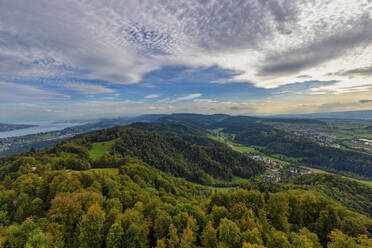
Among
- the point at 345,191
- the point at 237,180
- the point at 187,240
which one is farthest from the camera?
the point at 237,180

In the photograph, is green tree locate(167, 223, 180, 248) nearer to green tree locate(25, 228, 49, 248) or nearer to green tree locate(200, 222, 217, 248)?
green tree locate(200, 222, 217, 248)

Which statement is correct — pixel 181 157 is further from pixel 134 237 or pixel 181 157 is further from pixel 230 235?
pixel 230 235

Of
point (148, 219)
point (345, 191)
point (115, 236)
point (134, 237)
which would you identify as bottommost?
point (345, 191)

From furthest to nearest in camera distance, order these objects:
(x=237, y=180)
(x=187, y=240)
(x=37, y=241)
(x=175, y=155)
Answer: (x=175, y=155)
(x=237, y=180)
(x=187, y=240)
(x=37, y=241)

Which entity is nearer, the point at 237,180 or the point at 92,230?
the point at 92,230

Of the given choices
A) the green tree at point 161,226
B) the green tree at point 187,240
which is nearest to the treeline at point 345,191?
the green tree at point 187,240

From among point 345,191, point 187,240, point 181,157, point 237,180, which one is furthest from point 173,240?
point 181,157

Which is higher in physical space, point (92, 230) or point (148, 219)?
point (92, 230)

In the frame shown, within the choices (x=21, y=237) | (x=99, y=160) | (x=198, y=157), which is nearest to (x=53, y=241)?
(x=21, y=237)

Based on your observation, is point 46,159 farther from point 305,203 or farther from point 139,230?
point 305,203

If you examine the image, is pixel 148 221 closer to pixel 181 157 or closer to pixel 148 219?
pixel 148 219

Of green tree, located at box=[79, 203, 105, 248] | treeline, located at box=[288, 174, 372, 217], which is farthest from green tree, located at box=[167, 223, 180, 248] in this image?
treeline, located at box=[288, 174, 372, 217]

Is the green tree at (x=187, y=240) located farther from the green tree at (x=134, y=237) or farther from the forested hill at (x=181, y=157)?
the forested hill at (x=181, y=157)
